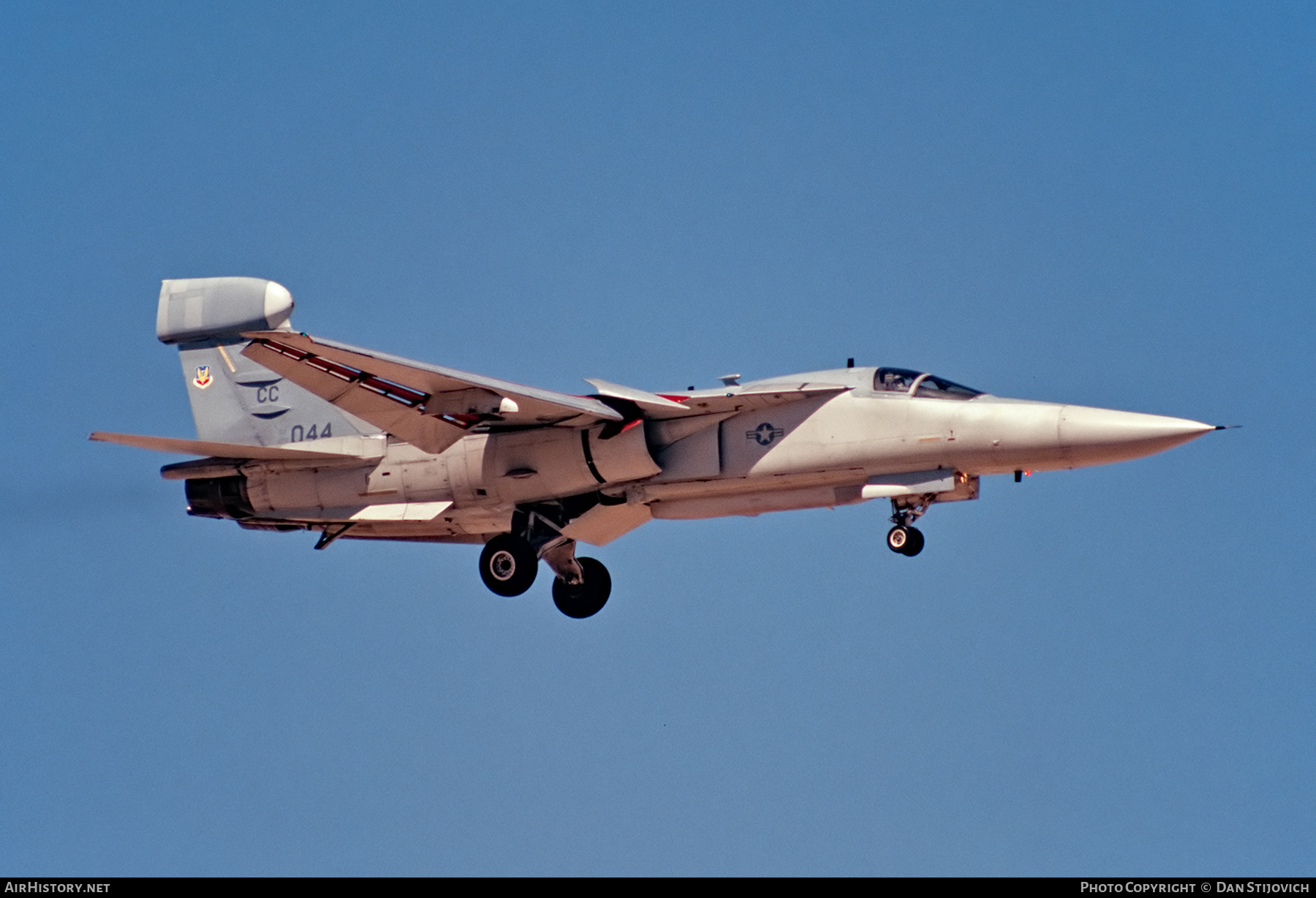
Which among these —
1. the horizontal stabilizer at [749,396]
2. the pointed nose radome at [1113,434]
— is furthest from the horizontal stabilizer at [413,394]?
the pointed nose radome at [1113,434]

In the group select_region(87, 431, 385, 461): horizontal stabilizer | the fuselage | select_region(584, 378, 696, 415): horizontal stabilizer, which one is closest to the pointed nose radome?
the fuselage

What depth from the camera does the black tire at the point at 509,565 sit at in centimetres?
2402

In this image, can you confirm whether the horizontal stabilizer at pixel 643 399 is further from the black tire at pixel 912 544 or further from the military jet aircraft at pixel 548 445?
the black tire at pixel 912 544

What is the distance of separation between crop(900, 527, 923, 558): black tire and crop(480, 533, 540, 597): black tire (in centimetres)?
504

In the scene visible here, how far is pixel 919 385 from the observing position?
2247 cm

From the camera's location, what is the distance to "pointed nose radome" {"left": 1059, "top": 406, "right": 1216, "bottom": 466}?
21.5 metres

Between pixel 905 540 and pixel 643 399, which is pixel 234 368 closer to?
pixel 643 399

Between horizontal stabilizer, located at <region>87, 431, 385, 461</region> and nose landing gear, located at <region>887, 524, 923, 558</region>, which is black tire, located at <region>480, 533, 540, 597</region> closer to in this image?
horizontal stabilizer, located at <region>87, 431, 385, 461</region>

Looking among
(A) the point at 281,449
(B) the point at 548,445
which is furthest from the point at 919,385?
(A) the point at 281,449

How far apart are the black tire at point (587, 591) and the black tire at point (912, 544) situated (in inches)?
206


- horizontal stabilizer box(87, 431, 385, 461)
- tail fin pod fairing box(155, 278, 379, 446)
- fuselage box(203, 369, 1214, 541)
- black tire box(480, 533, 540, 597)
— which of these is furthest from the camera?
tail fin pod fairing box(155, 278, 379, 446)
